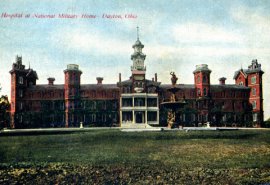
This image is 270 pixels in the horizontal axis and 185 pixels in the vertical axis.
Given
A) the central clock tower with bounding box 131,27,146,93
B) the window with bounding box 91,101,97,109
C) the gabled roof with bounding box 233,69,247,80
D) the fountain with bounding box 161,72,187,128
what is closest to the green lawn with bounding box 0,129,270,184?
the fountain with bounding box 161,72,187,128

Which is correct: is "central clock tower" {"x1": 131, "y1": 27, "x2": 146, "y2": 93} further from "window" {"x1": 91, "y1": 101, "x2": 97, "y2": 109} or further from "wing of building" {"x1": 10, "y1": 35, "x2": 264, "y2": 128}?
"window" {"x1": 91, "y1": 101, "x2": 97, "y2": 109}

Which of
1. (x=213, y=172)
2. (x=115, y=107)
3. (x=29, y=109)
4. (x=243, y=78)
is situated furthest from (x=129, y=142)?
(x=243, y=78)

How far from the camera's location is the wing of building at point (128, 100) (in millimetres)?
42781

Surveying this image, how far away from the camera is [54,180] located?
381 inches

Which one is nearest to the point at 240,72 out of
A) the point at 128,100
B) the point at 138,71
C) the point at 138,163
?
the point at 138,71

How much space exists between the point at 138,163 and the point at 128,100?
32.0 meters

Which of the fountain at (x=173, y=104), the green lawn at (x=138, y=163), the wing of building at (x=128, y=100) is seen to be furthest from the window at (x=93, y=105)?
the green lawn at (x=138, y=163)

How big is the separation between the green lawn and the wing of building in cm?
2705

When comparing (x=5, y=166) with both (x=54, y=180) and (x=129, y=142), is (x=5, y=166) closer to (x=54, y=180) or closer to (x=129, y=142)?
(x=54, y=180)

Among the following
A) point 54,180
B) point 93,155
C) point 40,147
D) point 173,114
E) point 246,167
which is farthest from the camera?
point 173,114

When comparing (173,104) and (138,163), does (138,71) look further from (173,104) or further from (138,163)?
(138,163)

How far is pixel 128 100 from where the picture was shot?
43219 millimetres

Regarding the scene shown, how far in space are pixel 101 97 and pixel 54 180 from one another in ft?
116

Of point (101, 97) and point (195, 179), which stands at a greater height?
point (101, 97)
